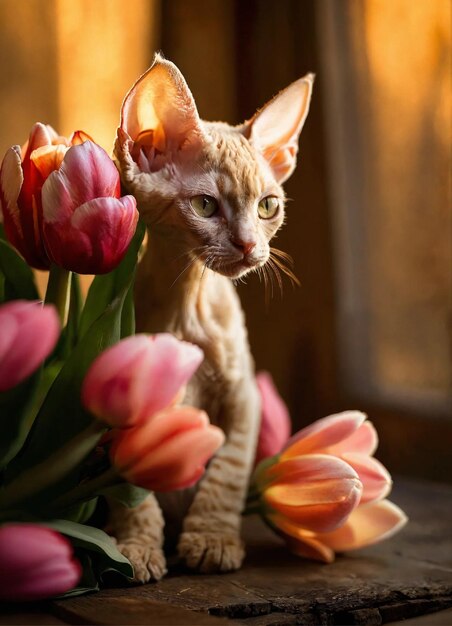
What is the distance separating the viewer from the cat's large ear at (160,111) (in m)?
0.66

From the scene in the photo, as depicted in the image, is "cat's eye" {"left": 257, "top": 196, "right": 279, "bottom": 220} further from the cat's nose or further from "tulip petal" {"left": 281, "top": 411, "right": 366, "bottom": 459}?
"tulip petal" {"left": 281, "top": 411, "right": 366, "bottom": 459}

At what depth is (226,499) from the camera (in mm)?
760

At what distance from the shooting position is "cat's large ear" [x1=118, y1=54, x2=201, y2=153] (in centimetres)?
66

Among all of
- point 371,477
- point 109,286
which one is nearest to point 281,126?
point 109,286

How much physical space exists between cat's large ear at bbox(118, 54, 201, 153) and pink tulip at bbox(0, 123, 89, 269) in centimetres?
6

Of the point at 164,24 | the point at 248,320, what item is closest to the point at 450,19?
the point at 164,24

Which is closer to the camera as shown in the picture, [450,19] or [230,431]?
[230,431]

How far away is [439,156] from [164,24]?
1.59 feet

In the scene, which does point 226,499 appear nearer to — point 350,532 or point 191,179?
point 350,532

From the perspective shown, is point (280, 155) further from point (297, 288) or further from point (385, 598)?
point (297, 288)

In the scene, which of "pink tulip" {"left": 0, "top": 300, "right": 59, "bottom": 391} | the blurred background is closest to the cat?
"pink tulip" {"left": 0, "top": 300, "right": 59, "bottom": 391}

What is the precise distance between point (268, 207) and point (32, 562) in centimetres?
38

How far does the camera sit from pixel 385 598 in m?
0.67

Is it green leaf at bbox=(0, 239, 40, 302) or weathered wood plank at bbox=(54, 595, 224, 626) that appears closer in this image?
weathered wood plank at bbox=(54, 595, 224, 626)
